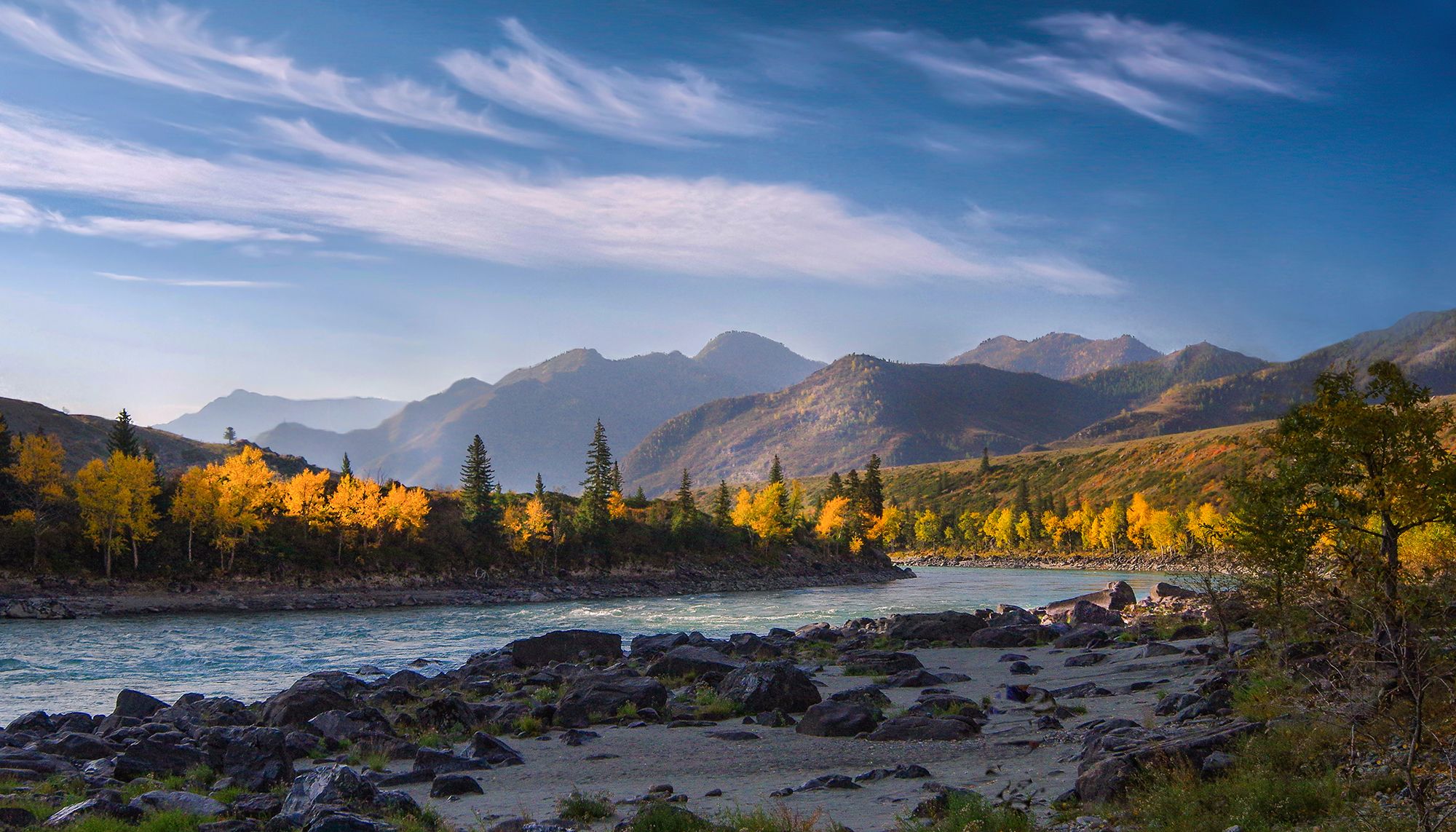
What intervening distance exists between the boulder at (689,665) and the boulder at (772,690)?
227 inches

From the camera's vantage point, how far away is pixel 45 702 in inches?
1247

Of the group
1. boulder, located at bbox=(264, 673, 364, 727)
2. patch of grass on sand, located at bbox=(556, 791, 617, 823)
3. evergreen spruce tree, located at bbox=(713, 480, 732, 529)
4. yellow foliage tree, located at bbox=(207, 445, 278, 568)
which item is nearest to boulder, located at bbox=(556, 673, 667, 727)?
boulder, located at bbox=(264, 673, 364, 727)

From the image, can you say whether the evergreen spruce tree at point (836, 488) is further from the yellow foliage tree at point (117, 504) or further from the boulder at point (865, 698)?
the boulder at point (865, 698)

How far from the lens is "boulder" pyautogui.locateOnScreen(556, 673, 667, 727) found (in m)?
25.2

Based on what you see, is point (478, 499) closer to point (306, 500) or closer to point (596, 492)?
point (596, 492)

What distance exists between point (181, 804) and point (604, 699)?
12.9 m

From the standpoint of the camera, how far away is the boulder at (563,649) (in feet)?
129

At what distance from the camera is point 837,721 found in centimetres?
2188

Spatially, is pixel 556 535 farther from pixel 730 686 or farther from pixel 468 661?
pixel 730 686

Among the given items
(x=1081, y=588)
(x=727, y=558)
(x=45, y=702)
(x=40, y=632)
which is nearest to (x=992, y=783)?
(x=45, y=702)

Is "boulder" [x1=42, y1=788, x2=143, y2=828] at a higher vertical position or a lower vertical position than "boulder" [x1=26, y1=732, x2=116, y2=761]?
higher

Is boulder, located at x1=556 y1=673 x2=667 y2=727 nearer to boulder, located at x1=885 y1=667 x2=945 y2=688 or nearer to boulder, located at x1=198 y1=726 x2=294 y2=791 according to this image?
boulder, located at x1=198 y1=726 x2=294 y2=791

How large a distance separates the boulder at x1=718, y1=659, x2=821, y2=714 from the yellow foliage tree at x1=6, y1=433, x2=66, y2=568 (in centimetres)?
7783

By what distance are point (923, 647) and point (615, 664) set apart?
15538mm
